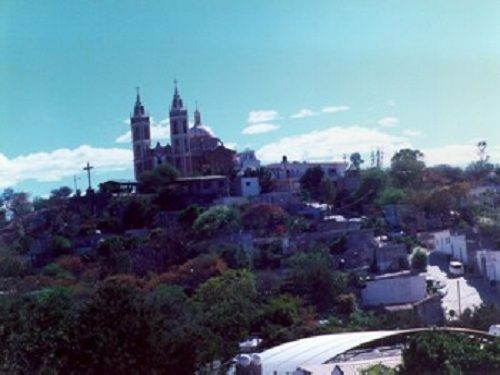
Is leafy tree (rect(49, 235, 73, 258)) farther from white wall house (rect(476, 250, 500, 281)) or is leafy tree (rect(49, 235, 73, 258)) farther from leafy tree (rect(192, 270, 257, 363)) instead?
white wall house (rect(476, 250, 500, 281))

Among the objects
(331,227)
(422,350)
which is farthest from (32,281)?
(422,350)

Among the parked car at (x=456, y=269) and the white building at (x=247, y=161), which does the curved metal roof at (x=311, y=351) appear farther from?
the white building at (x=247, y=161)

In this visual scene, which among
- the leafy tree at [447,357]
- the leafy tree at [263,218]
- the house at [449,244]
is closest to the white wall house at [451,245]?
the house at [449,244]

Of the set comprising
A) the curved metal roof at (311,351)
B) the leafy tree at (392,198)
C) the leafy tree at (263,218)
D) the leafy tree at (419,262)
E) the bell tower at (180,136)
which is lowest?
the curved metal roof at (311,351)

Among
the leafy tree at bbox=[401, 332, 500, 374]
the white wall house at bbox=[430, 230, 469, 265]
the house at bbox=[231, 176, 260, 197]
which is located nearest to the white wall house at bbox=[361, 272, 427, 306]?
the white wall house at bbox=[430, 230, 469, 265]

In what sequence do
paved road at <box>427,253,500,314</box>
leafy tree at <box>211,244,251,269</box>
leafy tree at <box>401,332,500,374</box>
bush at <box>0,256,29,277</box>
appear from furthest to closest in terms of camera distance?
bush at <box>0,256,29,277</box> → leafy tree at <box>211,244,251,269</box> → paved road at <box>427,253,500,314</box> → leafy tree at <box>401,332,500,374</box>

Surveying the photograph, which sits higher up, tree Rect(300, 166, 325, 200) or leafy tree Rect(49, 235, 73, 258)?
tree Rect(300, 166, 325, 200)
